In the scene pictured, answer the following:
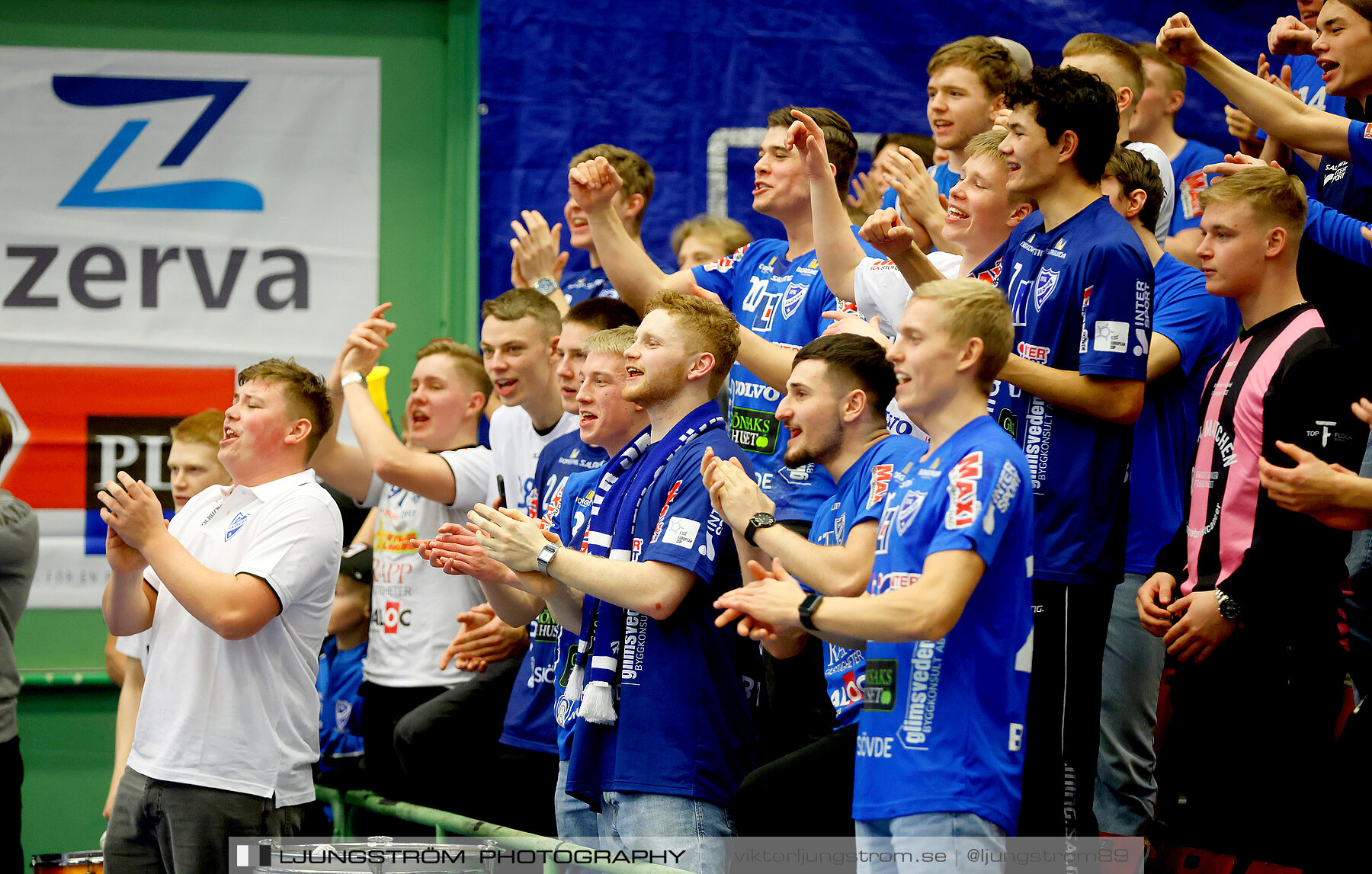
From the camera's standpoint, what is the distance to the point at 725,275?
196 inches

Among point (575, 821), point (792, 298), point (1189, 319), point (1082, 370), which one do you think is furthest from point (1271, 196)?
point (575, 821)

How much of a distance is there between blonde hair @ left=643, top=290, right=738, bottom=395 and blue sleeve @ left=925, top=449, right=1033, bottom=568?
1.11 m

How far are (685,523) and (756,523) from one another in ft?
1.44

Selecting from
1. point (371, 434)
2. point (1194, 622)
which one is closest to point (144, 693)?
point (371, 434)

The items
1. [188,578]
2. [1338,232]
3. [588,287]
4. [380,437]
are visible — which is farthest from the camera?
[588,287]

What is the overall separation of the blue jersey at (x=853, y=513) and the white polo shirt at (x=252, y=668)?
1.55 metres

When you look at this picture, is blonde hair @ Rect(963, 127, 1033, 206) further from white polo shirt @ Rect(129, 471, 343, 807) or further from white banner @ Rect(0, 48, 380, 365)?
white banner @ Rect(0, 48, 380, 365)

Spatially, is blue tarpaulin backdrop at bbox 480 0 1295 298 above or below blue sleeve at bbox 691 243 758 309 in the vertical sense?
above

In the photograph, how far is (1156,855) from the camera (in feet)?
13.4

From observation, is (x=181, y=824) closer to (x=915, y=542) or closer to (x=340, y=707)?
(x=340, y=707)

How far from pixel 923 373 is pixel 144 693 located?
2543 millimetres

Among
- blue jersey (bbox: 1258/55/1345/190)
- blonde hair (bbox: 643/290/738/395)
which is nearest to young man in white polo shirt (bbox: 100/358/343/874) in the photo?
blonde hair (bbox: 643/290/738/395)

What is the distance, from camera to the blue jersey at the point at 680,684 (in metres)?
3.58

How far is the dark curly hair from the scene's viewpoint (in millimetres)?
3721
